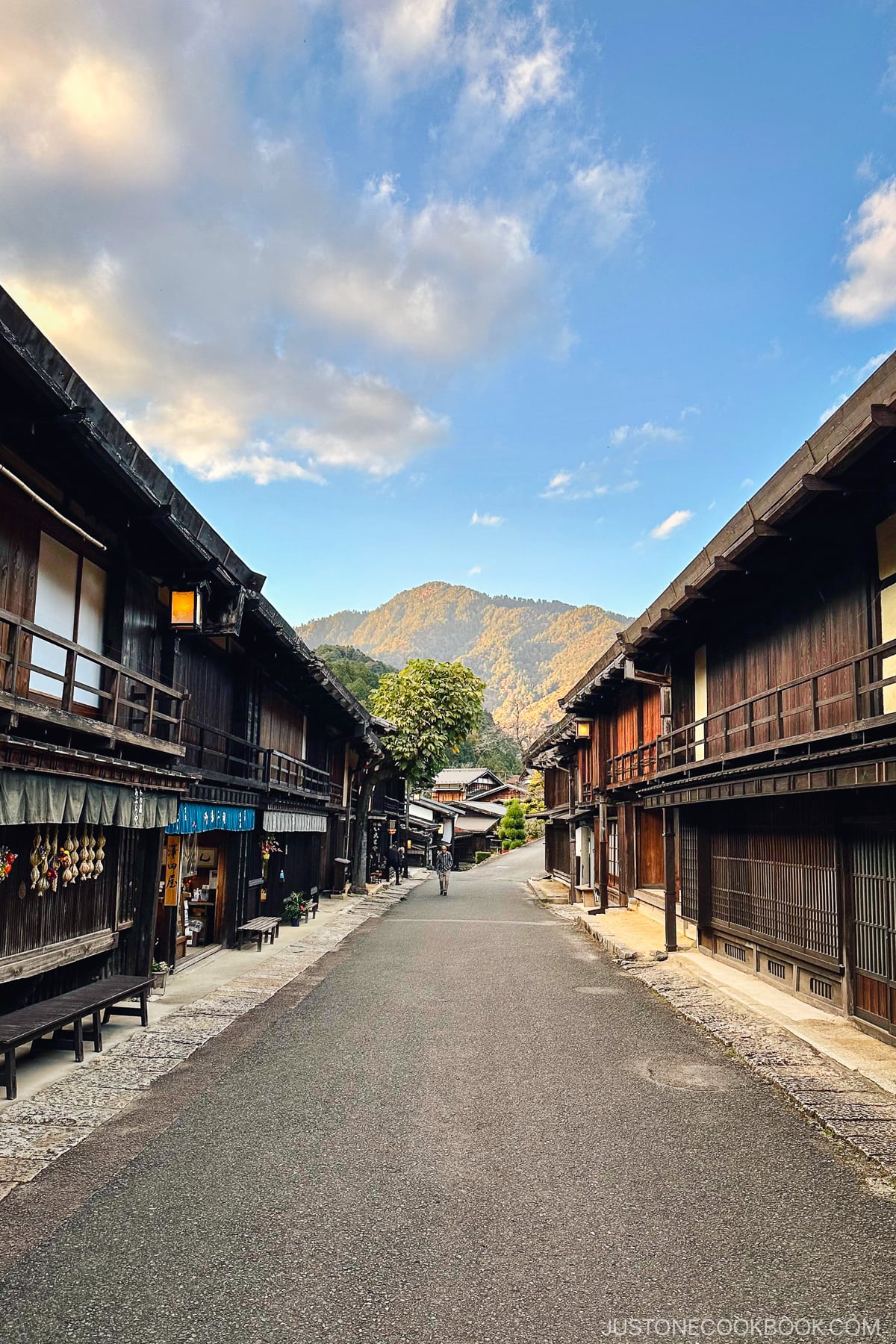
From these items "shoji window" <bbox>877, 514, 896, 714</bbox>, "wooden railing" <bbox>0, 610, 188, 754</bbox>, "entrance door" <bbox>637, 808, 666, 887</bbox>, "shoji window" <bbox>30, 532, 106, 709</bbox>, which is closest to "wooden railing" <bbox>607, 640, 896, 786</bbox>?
"shoji window" <bbox>877, 514, 896, 714</bbox>

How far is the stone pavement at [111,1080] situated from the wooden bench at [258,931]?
2.18 m

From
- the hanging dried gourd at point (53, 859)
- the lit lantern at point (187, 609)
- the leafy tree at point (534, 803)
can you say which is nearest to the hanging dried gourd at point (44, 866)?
the hanging dried gourd at point (53, 859)

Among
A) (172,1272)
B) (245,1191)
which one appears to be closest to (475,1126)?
(245,1191)

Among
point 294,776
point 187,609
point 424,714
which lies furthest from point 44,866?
point 424,714

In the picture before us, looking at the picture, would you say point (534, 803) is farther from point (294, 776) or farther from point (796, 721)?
point (796, 721)

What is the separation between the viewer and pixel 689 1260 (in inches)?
190

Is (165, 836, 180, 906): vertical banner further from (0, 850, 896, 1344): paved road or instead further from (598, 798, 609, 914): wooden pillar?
(598, 798, 609, 914): wooden pillar

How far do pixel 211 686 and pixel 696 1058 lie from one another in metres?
10.2

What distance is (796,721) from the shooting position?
1208 centimetres

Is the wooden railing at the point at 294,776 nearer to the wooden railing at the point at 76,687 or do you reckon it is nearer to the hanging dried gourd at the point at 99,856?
the wooden railing at the point at 76,687

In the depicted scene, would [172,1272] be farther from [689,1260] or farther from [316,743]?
[316,743]


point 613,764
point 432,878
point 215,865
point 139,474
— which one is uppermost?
point 139,474

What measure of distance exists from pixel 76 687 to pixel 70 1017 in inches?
131

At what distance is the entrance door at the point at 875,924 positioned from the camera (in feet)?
31.5
